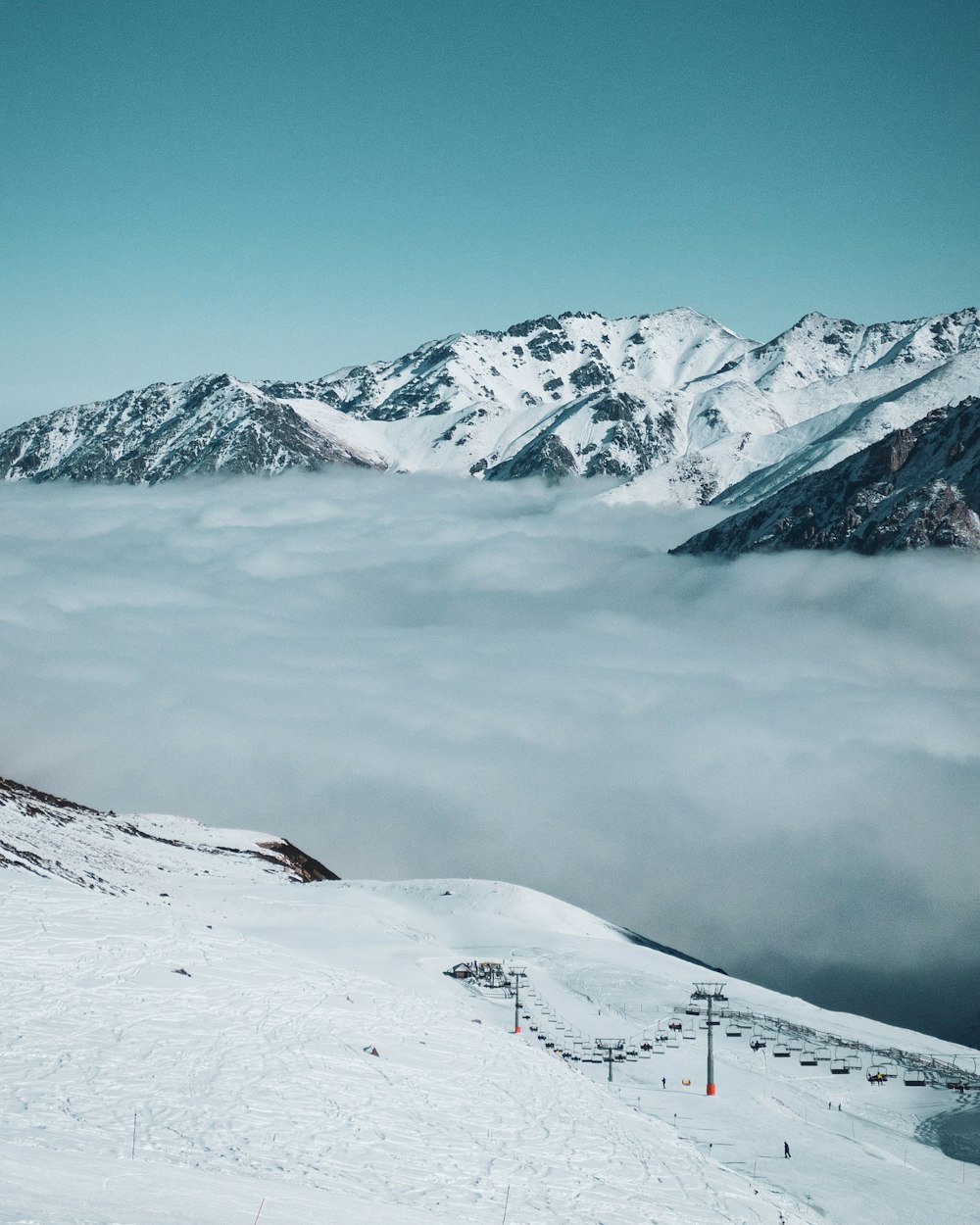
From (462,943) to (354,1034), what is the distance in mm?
59609

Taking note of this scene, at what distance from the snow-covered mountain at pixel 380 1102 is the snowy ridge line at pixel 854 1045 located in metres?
0.45

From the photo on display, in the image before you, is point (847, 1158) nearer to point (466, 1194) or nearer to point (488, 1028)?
point (488, 1028)

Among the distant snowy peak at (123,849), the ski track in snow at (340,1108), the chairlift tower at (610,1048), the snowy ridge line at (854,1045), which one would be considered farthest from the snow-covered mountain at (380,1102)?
the distant snowy peak at (123,849)

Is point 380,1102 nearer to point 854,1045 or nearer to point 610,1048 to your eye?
point 610,1048

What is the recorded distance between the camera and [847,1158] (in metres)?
38.0

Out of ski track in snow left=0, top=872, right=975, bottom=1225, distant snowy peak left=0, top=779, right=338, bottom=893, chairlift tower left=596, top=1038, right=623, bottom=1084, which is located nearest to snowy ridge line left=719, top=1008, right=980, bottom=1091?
ski track in snow left=0, top=872, right=975, bottom=1225

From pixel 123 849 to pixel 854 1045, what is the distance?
216 feet

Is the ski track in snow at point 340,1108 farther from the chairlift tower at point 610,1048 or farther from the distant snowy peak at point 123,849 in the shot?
the distant snowy peak at point 123,849

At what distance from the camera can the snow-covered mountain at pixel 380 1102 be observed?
64.2ft

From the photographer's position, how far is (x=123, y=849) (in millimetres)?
95625

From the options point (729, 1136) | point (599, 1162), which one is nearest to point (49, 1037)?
point (599, 1162)

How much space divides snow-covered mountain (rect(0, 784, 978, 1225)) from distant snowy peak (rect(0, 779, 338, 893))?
3.51 meters

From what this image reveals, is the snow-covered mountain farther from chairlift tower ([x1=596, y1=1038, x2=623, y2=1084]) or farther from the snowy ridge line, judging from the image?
chairlift tower ([x1=596, y1=1038, x2=623, y2=1084])

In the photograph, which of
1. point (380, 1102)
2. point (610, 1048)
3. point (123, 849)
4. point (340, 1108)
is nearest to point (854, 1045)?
point (610, 1048)
